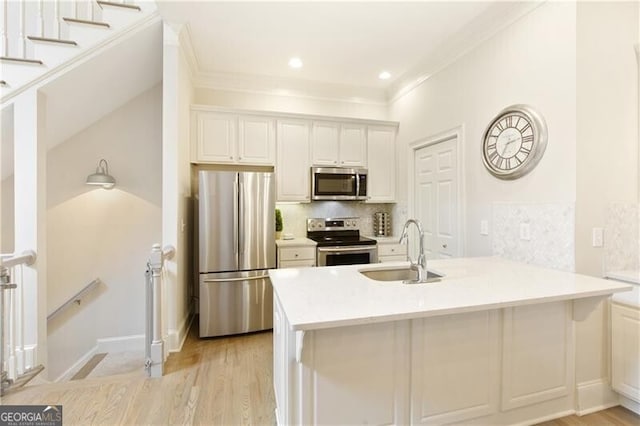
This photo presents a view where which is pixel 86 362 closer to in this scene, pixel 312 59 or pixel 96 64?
pixel 96 64

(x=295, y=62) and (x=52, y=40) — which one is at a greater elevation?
(x=295, y=62)

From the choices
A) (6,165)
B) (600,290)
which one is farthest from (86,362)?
(600,290)

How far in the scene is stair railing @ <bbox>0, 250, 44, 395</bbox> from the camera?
2035 millimetres

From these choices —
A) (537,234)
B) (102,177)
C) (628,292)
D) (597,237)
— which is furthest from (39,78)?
(628,292)

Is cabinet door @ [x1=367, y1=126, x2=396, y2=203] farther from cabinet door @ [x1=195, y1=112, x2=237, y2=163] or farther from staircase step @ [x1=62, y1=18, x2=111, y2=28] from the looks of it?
staircase step @ [x1=62, y1=18, x2=111, y2=28]

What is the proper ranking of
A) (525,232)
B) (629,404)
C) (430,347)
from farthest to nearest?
(525,232) → (629,404) → (430,347)

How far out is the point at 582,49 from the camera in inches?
78.1

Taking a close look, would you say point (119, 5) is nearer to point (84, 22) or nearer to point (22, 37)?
point (84, 22)

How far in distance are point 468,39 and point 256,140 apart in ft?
8.19

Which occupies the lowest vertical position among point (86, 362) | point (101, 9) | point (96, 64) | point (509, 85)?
point (86, 362)

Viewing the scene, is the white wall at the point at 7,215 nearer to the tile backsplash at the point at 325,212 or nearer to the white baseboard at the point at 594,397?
the tile backsplash at the point at 325,212

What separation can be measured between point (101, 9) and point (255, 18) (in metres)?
1.39

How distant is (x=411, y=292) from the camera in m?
1.54

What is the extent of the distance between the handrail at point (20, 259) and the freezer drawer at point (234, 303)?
51.0 inches
